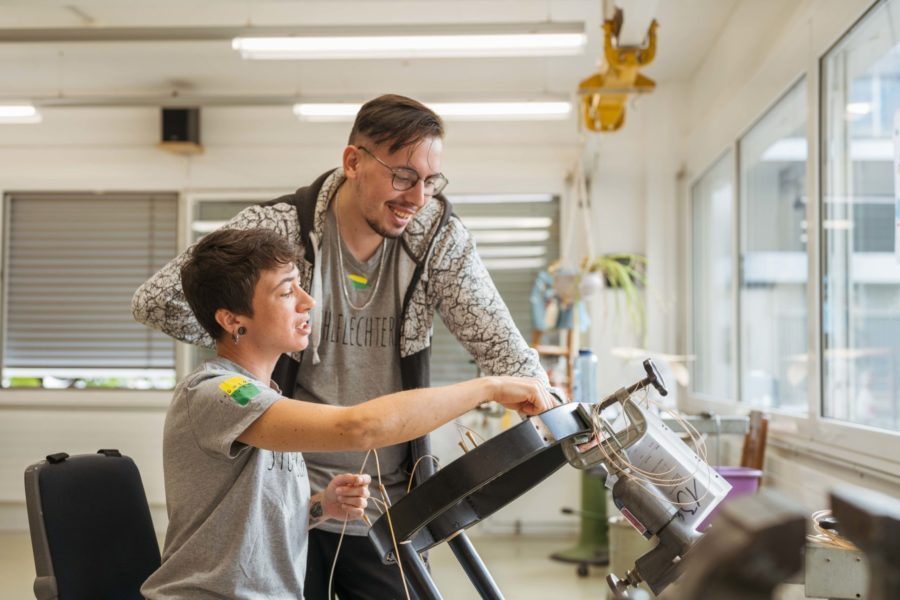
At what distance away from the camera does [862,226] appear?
305 centimetres

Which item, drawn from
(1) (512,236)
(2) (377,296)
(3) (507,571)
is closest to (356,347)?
(2) (377,296)

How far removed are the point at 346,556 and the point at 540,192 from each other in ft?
15.7

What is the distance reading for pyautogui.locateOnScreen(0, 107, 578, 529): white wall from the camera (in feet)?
20.4

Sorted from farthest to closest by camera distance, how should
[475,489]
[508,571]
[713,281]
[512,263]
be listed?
[512,263]
[713,281]
[508,571]
[475,489]

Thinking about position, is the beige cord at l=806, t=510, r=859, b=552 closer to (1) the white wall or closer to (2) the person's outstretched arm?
(2) the person's outstretched arm

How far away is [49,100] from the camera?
5.18 m

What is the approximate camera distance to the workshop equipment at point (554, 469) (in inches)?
42.8

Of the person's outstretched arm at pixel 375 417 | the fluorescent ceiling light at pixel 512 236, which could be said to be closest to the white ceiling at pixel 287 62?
the fluorescent ceiling light at pixel 512 236

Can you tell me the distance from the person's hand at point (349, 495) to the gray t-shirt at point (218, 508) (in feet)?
0.35

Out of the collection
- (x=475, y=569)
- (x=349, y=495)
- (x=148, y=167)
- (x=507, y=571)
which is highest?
(x=148, y=167)

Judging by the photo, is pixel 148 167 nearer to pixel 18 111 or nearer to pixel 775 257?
pixel 18 111

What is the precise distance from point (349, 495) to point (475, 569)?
23 centimetres

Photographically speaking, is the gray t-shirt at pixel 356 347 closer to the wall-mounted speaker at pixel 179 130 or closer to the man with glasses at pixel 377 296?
the man with glasses at pixel 377 296

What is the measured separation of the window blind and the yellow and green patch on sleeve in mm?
5349
